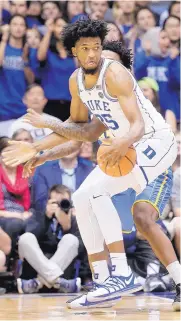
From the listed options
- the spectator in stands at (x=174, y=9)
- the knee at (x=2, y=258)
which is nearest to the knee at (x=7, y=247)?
the knee at (x=2, y=258)

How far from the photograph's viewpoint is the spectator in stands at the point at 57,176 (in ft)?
30.2

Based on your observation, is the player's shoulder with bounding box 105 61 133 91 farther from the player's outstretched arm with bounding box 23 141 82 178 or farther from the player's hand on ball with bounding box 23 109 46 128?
the player's outstretched arm with bounding box 23 141 82 178

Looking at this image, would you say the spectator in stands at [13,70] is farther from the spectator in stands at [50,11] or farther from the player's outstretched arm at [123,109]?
the player's outstretched arm at [123,109]

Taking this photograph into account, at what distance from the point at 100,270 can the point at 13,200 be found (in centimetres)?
311

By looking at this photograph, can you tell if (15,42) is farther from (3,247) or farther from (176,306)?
(176,306)

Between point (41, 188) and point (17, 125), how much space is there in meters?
1.14

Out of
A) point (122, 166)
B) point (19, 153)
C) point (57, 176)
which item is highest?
point (19, 153)

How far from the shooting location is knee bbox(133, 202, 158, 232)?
598cm

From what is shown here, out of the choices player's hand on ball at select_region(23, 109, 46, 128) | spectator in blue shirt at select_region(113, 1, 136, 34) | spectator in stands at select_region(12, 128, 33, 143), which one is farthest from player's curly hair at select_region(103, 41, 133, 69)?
spectator in blue shirt at select_region(113, 1, 136, 34)

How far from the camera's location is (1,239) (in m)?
7.93

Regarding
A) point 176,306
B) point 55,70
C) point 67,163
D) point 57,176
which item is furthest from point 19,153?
point 55,70

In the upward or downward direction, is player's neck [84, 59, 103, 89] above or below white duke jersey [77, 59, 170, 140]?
above

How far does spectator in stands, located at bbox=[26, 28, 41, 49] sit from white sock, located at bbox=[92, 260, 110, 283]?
5532 millimetres

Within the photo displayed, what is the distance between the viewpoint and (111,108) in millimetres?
5992
